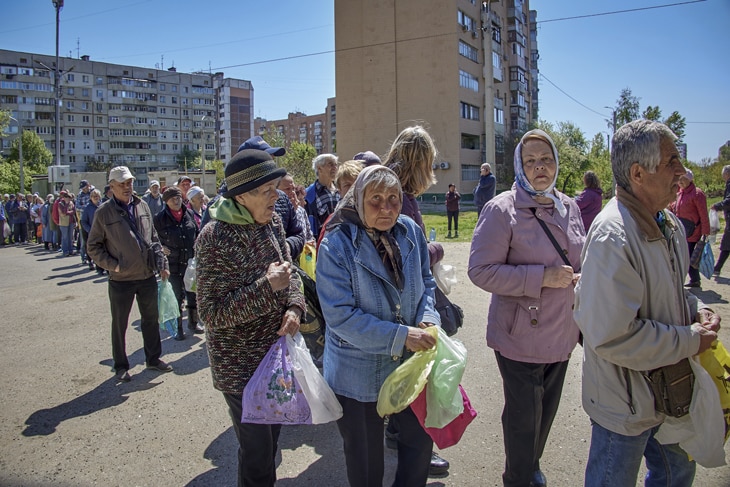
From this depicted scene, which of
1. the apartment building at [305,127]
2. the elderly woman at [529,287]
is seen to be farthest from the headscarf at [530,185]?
the apartment building at [305,127]

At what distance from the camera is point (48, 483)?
333 cm

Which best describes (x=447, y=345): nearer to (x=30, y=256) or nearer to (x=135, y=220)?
(x=135, y=220)

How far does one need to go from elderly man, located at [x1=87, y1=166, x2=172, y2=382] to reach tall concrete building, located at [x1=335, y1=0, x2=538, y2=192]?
36.4 m

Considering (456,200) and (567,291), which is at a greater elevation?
(456,200)

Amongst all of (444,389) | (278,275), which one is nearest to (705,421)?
(444,389)

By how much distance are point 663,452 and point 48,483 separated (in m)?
3.79

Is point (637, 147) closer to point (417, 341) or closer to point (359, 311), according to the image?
point (417, 341)

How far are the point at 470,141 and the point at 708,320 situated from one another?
46440mm

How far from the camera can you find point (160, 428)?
13.5 feet

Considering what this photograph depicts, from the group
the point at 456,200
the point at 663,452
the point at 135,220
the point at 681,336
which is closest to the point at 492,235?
the point at 681,336

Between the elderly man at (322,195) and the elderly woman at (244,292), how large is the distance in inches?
87.0

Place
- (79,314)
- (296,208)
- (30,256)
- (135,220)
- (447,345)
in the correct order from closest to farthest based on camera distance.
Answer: (447,345) → (296,208) → (135,220) → (79,314) → (30,256)

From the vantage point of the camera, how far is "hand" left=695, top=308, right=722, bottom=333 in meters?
2.09

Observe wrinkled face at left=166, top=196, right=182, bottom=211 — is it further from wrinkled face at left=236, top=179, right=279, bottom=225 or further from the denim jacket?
the denim jacket
